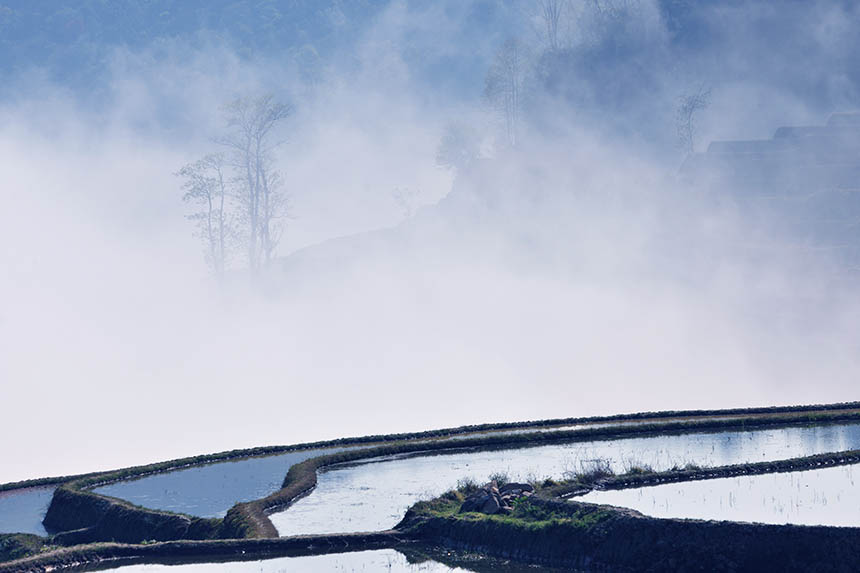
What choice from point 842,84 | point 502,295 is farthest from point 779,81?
point 502,295

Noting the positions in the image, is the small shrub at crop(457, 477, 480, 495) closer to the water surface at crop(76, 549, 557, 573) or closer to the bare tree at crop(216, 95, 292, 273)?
the water surface at crop(76, 549, 557, 573)

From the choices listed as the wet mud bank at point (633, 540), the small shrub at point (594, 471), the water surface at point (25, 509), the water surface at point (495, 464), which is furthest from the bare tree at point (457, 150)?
the wet mud bank at point (633, 540)

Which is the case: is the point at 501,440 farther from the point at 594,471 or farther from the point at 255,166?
the point at 255,166

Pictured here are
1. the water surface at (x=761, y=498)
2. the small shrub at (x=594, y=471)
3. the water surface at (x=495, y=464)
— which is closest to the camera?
the water surface at (x=761, y=498)

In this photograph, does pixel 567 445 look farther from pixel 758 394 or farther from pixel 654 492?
pixel 758 394

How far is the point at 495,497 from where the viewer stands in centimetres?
3134

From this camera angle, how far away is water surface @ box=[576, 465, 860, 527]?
27797 mm

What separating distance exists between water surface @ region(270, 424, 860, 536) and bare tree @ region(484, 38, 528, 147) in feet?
341

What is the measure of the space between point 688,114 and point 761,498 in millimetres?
120385

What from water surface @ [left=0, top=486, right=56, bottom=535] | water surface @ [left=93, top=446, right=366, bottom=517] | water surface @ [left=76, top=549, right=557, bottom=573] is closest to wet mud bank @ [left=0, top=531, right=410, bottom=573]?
water surface @ [left=76, top=549, right=557, bottom=573]

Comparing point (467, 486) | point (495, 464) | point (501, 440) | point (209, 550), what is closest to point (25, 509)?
point (209, 550)

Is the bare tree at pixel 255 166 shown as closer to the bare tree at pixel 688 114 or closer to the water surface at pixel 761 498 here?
the bare tree at pixel 688 114

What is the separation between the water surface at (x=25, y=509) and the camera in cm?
3791

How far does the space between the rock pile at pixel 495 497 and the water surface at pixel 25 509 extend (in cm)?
1310
